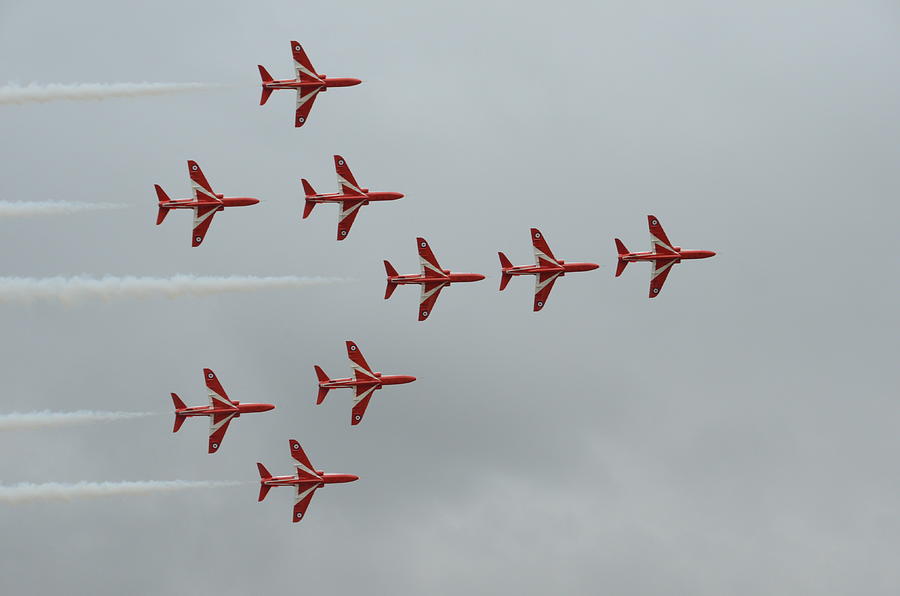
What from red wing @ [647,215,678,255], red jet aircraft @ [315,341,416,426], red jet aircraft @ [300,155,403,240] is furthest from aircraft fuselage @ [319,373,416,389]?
red wing @ [647,215,678,255]

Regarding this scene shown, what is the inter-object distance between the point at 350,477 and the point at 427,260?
16.3m

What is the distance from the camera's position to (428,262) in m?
110

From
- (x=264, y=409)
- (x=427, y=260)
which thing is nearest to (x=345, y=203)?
(x=427, y=260)

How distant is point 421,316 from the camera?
4318 inches

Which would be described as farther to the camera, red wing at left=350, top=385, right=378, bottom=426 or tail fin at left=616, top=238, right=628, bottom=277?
red wing at left=350, top=385, right=378, bottom=426

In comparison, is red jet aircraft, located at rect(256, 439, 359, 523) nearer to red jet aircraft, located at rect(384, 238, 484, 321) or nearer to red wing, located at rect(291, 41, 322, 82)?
red jet aircraft, located at rect(384, 238, 484, 321)

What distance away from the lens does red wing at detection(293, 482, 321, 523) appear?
113 metres

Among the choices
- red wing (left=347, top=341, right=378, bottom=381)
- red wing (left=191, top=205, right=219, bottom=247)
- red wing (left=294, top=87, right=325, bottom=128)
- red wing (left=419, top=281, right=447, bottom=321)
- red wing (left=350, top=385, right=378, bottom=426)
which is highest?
red wing (left=294, top=87, right=325, bottom=128)

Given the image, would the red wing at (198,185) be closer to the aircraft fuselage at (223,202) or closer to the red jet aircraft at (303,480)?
the aircraft fuselage at (223,202)

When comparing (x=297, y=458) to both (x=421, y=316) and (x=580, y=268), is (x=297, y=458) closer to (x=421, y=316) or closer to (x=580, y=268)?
(x=421, y=316)

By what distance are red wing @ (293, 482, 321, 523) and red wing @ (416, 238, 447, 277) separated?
16.4 meters

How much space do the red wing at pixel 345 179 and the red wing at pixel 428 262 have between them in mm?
5081

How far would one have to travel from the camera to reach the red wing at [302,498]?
371 feet

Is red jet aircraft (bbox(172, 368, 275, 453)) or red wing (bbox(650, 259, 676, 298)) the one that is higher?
red wing (bbox(650, 259, 676, 298))
